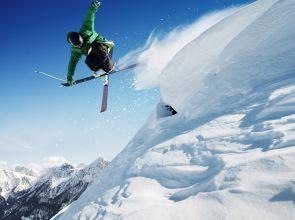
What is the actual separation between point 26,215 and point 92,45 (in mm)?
165870

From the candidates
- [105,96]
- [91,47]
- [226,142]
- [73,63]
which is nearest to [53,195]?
[105,96]

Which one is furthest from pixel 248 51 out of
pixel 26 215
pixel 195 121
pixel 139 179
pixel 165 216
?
pixel 26 215

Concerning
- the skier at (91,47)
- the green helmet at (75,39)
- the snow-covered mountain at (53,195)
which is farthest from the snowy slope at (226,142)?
the snow-covered mountain at (53,195)

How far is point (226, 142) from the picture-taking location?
6230mm

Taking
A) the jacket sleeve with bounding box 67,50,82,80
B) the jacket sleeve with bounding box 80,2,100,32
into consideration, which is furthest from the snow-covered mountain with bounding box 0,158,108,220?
the jacket sleeve with bounding box 80,2,100,32

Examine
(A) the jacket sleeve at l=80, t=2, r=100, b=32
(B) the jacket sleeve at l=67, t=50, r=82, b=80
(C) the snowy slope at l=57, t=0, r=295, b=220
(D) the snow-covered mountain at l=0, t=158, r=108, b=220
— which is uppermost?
(D) the snow-covered mountain at l=0, t=158, r=108, b=220

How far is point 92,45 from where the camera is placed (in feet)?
32.4

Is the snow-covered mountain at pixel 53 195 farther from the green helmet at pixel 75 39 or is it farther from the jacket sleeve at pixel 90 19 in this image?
the green helmet at pixel 75 39

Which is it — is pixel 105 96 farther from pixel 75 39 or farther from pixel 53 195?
pixel 53 195

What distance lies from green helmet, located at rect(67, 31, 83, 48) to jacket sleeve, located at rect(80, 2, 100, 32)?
0.56 metres

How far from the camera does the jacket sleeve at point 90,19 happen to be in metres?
9.16

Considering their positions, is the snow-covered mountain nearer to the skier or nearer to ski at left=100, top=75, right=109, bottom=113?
ski at left=100, top=75, right=109, bottom=113

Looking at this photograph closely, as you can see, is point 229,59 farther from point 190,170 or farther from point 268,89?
point 190,170

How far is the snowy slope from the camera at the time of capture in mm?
4453
